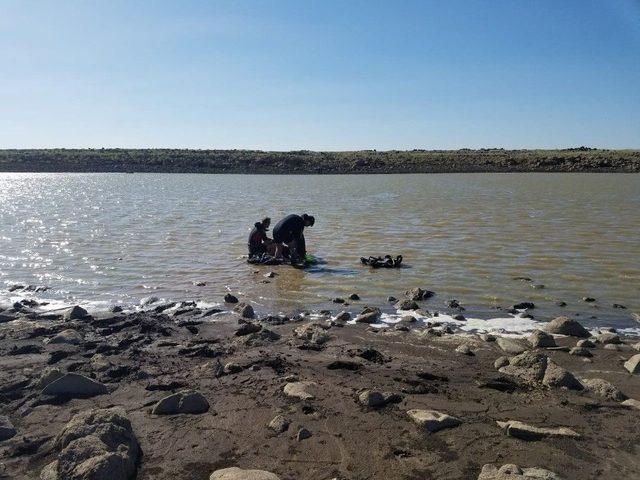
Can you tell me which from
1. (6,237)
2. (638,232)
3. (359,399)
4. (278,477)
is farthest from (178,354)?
(638,232)

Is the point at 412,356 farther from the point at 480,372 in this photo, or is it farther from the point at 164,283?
the point at 164,283

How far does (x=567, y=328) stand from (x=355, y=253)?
750 cm

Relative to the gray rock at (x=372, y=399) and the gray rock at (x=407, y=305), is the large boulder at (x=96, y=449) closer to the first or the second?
the gray rock at (x=372, y=399)

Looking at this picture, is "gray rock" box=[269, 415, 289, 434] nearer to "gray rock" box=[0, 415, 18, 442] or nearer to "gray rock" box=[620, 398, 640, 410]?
"gray rock" box=[0, 415, 18, 442]

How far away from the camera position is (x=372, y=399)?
548cm

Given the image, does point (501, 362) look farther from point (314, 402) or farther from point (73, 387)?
point (73, 387)

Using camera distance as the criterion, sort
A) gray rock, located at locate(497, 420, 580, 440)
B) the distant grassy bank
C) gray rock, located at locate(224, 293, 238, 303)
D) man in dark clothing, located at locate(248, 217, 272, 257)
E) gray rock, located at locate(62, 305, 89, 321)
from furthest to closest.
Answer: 1. the distant grassy bank
2. man in dark clothing, located at locate(248, 217, 272, 257)
3. gray rock, located at locate(224, 293, 238, 303)
4. gray rock, located at locate(62, 305, 89, 321)
5. gray rock, located at locate(497, 420, 580, 440)

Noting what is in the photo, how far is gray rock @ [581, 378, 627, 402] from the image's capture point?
565 centimetres

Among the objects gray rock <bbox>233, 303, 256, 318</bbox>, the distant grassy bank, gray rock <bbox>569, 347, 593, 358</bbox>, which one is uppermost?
the distant grassy bank

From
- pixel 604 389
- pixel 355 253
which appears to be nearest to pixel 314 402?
pixel 604 389

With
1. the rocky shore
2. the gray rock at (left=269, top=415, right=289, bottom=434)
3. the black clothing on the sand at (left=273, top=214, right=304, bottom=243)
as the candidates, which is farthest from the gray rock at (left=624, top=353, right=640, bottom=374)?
the black clothing on the sand at (left=273, top=214, right=304, bottom=243)

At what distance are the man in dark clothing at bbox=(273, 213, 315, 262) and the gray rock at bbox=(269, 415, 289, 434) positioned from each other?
27.4 ft

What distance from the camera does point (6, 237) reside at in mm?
18297

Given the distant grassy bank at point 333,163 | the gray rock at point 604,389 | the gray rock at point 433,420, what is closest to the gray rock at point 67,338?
the gray rock at point 433,420
